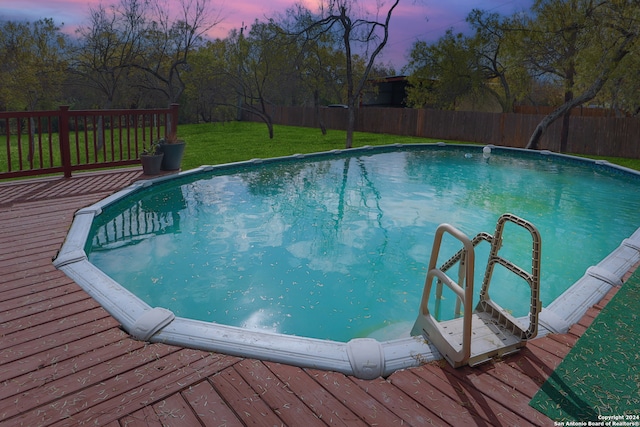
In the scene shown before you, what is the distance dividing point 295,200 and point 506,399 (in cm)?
570

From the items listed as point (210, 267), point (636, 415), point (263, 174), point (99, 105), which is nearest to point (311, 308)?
point (210, 267)

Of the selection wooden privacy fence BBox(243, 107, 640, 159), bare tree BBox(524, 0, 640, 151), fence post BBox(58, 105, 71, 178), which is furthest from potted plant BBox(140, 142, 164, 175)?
bare tree BBox(524, 0, 640, 151)

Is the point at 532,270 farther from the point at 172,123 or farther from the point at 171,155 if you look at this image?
the point at 172,123

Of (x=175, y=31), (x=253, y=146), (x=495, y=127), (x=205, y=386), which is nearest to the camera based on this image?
(x=205, y=386)

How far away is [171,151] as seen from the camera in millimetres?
8078

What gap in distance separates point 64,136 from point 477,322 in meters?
6.93

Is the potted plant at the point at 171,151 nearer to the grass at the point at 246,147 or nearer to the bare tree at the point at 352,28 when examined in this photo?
the grass at the point at 246,147

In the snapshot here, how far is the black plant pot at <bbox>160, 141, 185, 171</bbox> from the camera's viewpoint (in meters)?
8.03

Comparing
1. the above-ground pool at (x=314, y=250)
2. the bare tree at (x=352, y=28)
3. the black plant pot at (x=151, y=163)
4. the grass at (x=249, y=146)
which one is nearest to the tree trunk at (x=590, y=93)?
the above-ground pool at (x=314, y=250)

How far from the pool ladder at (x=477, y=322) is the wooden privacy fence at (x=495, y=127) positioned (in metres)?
13.9

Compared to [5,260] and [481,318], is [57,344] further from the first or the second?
[481,318]

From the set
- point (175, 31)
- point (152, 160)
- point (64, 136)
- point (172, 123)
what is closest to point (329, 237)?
point (152, 160)

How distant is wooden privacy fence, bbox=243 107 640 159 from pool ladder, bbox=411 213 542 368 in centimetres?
1395

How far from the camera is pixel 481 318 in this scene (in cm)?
276
